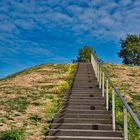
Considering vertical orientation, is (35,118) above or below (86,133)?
above

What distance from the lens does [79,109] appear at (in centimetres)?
1326

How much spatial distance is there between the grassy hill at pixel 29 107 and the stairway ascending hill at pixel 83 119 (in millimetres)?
422

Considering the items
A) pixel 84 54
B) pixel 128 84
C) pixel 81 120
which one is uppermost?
pixel 84 54

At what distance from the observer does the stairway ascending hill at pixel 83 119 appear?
34.1 ft

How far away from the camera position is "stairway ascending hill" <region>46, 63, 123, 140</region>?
10.4 m

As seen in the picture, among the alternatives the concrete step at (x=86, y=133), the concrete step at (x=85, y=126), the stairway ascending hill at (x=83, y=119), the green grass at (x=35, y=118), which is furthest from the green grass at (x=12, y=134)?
the green grass at (x=35, y=118)

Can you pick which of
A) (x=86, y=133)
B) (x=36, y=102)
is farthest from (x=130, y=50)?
(x=86, y=133)

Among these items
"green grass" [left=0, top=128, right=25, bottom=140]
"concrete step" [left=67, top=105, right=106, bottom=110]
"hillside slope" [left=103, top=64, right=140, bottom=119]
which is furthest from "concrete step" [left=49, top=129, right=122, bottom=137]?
"concrete step" [left=67, top=105, right=106, bottom=110]

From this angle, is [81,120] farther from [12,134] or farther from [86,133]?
[12,134]

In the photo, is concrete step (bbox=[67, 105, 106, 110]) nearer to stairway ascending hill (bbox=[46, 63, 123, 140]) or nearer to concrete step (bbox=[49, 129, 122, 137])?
stairway ascending hill (bbox=[46, 63, 123, 140])

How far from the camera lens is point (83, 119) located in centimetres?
1182

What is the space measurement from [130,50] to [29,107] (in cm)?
5570

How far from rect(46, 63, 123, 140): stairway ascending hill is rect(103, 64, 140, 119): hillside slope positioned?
4.40ft

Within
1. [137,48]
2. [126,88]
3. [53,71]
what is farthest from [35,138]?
[137,48]
